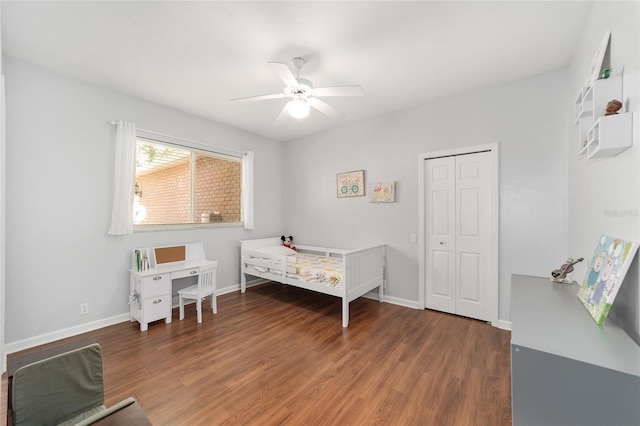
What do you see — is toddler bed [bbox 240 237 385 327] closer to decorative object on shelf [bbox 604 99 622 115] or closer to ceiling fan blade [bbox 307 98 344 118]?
ceiling fan blade [bbox 307 98 344 118]

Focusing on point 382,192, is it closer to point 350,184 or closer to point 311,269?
point 350,184

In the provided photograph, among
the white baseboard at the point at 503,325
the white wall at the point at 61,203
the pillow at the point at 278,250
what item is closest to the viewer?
the white wall at the point at 61,203

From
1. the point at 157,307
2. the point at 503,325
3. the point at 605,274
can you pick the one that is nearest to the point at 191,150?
the point at 157,307

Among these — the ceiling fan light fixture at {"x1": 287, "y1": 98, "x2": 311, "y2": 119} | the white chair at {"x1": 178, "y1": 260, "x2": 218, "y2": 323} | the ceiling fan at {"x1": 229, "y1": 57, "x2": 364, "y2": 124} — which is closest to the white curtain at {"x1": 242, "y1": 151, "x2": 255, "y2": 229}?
the white chair at {"x1": 178, "y1": 260, "x2": 218, "y2": 323}

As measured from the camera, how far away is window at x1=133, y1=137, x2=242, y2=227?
3365 mm

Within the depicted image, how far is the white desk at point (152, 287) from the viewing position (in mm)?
2881

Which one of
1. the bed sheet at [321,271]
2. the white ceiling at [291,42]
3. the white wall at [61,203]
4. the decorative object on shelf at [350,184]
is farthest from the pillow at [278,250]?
the white ceiling at [291,42]

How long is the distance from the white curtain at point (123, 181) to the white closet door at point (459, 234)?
145 inches

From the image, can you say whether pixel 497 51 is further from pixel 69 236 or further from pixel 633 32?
pixel 69 236

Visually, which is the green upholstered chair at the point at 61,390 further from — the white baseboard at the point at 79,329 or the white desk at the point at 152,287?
the white baseboard at the point at 79,329

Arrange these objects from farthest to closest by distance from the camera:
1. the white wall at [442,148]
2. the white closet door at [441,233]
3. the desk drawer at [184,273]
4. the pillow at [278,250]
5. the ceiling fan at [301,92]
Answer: the pillow at [278,250], the white closet door at [441,233], the desk drawer at [184,273], the white wall at [442,148], the ceiling fan at [301,92]

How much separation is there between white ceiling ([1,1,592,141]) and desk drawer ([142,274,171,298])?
7.12ft

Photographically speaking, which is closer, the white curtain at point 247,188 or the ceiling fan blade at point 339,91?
the ceiling fan blade at point 339,91

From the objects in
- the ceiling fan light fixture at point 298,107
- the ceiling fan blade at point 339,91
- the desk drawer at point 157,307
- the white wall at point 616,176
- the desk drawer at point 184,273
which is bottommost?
the desk drawer at point 157,307
